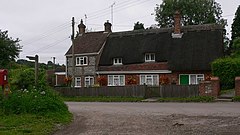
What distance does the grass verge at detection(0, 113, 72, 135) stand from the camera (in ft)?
40.3

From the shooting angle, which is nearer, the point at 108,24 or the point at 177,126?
the point at 177,126

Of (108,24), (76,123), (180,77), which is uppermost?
(108,24)

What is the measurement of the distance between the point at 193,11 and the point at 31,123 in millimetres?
55257

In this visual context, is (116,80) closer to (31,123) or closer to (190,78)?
(190,78)

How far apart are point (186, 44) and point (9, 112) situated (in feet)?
108

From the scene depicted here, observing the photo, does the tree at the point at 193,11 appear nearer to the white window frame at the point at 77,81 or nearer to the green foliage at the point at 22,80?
the white window frame at the point at 77,81

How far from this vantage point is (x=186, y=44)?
46125mm

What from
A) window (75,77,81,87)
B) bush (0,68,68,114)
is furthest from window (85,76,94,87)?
Result: bush (0,68,68,114)

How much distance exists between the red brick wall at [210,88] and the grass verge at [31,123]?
1628 centimetres

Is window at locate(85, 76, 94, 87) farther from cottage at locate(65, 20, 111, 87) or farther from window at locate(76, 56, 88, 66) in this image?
window at locate(76, 56, 88, 66)

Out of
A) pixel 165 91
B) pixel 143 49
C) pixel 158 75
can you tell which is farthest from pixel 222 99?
pixel 143 49

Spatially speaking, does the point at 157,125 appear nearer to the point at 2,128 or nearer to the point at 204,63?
the point at 2,128

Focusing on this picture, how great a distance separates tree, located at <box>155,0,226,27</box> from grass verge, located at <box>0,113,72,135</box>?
171 feet

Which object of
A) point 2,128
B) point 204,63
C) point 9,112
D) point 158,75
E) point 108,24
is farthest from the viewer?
point 108,24
